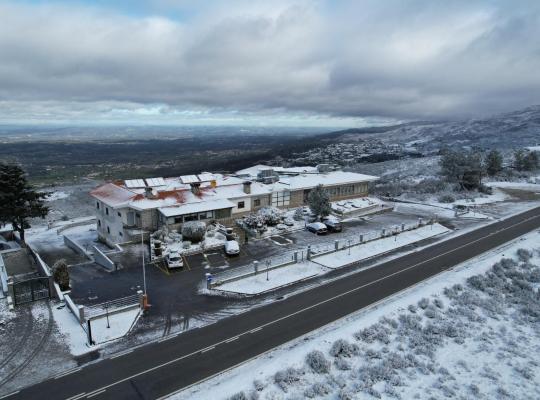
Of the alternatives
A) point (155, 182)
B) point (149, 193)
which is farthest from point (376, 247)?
point (155, 182)

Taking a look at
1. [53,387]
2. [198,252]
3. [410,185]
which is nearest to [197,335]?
[53,387]

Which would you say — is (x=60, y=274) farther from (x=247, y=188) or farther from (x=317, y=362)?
(x=247, y=188)

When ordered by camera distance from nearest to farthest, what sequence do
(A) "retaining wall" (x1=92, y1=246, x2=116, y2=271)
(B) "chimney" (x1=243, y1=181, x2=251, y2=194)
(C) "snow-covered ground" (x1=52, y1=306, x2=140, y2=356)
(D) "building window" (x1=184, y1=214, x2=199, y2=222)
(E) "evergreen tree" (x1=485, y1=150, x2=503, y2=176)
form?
(C) "snow-covered ground" (x1=52, y1=306, x2=140, y2=356) → (A) "retaining wall" (x1=92, y1=246, x2=116, y2=271) → (D) "building window" (x1=184, y1=214, x2=199, y2=222) → (B) "chimney" (x1=243, y1=181, x2=251, y2=194) → (E) "evergreen tree" (x1=485, y1=150, x2=503, y2=176)

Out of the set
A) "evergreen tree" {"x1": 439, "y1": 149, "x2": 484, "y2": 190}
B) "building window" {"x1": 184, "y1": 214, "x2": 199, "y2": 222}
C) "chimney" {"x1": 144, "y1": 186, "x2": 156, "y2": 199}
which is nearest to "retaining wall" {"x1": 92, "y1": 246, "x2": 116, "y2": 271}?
"chimney" {"x1": 144, "y1": 186, "x2": 156, "y2": 199}

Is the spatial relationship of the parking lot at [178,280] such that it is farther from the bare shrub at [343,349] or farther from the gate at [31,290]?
the bare shrub at [343,349]

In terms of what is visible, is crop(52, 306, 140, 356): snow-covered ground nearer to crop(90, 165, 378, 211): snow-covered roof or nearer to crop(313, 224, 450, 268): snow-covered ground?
crop(90, 165, 378, 211): snow-covered roof

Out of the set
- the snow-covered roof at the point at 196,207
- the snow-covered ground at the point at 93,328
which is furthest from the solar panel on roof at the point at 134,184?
the snow-covered ground at the point at 93,328
